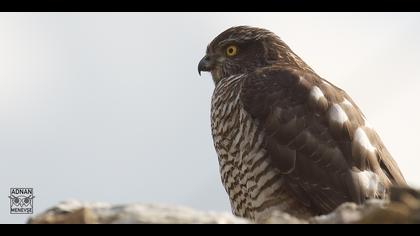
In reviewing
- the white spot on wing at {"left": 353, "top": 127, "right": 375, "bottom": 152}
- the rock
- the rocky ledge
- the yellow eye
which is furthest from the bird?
the rock

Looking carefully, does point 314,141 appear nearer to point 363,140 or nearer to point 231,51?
point 363,140

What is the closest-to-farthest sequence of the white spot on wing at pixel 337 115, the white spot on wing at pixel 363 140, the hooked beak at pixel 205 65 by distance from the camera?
the white spot on wing at pixel 363 140, the white spot on wing at pixel 337 115, the hooked beak at pixel 205 65

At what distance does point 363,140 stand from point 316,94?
0.71 meters

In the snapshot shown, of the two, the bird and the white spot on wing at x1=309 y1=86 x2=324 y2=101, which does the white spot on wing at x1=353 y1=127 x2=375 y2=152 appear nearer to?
the bird

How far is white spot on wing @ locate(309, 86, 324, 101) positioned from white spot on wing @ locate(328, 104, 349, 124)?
7.6 inches

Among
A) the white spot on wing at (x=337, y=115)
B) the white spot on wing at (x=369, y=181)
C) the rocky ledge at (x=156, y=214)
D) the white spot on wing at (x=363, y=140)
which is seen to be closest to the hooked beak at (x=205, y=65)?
the white spot on wing at (x=337, y=115)

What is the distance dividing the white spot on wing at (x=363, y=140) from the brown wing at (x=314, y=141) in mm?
14

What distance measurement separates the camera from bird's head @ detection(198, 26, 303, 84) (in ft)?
33.4

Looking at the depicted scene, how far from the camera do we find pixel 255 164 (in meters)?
8.18

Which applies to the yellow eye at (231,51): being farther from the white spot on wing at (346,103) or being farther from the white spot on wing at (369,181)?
the white spot on wing at (369,181)

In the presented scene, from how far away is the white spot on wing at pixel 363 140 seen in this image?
816 centimetres

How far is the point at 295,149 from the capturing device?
818 centimetres

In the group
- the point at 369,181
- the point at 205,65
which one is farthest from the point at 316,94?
the point at 205,65
